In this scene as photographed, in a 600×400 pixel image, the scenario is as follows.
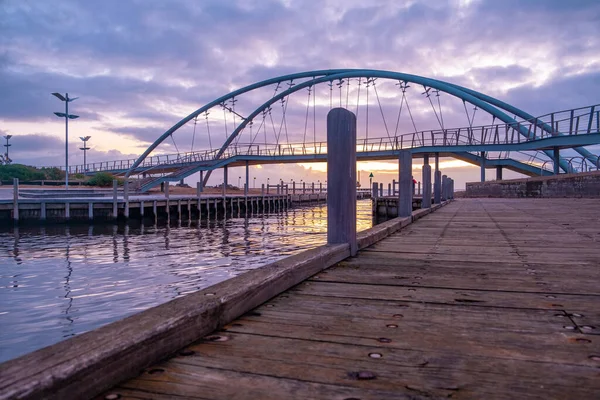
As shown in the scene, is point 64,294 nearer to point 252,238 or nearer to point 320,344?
point 320,344

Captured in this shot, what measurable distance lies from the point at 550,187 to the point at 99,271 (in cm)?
2516

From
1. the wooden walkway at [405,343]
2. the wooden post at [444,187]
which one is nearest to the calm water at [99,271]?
the wooden walkway at [405,343]

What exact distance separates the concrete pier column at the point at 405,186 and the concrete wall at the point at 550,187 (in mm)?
16286

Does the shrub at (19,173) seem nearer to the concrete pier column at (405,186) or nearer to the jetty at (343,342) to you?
the concrete pier column at (405,186)

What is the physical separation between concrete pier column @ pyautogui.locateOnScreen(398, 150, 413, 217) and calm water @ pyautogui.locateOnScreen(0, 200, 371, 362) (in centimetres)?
324

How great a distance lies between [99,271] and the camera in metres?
9.56

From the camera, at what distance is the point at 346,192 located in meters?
4.35

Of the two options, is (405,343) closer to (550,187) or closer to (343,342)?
(343,342)

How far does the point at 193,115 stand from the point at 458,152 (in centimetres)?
3495

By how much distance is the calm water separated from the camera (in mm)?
5848

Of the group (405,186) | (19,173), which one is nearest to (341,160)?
(405,186)

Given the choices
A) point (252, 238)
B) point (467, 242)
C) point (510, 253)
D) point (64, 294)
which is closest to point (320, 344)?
point (510, 253)

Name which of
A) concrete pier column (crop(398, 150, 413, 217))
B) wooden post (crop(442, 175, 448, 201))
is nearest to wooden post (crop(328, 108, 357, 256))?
concrete pier column (crop(398, 150, 413, 217))

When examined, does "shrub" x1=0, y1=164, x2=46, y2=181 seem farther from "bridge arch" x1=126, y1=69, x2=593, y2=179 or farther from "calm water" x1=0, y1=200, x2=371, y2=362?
"calm water" x1=0, y1=200, x2=371, y2=362
